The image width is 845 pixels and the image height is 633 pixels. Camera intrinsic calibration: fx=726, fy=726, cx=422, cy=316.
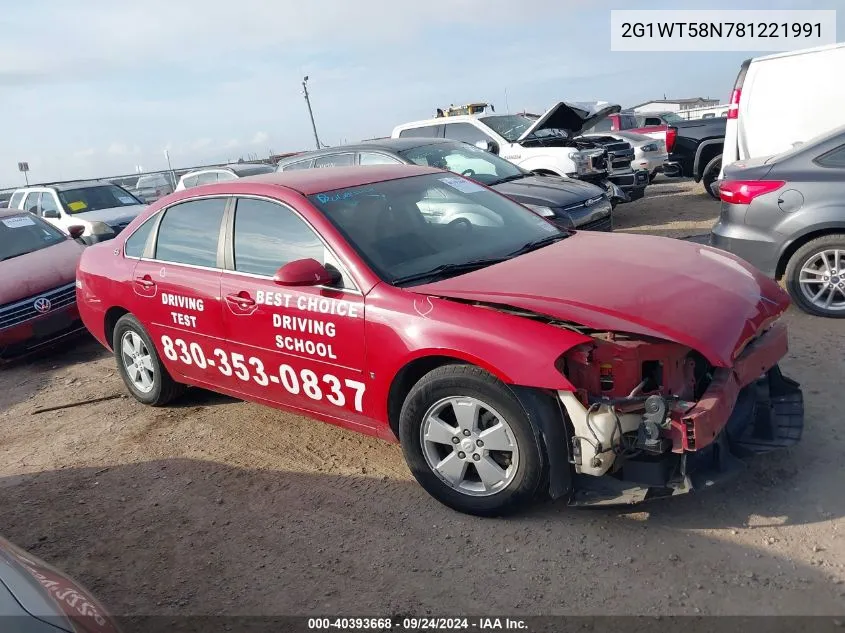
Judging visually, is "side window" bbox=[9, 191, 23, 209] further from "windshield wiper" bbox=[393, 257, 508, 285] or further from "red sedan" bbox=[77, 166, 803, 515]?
"windshield wiper" bbox=[393, 257, 508, 285]

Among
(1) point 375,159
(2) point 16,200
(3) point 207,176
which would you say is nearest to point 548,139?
(1) point 375,159

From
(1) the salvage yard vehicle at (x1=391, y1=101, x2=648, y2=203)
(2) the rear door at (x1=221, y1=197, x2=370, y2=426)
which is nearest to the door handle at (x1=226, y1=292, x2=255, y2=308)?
(2) the rear door at (x1=221, y1=197, x2=370, y2=426)

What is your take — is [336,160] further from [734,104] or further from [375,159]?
[734,104]

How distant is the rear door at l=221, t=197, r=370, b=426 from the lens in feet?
12.5

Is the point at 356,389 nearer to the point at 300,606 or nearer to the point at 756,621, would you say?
the point at 300,606

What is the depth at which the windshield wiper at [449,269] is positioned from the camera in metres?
3.76

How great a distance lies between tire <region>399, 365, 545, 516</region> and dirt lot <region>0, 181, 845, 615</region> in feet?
0.49

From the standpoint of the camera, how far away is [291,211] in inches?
164

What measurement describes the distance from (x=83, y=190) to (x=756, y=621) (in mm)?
14170

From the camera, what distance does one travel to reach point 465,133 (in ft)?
40.2

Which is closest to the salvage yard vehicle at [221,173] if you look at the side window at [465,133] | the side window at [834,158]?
the side window at [465,133]

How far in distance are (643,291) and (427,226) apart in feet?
4.55

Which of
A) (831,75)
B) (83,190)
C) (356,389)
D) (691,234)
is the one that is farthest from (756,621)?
(83,190)

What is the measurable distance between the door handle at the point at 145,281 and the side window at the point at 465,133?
25.9ft
